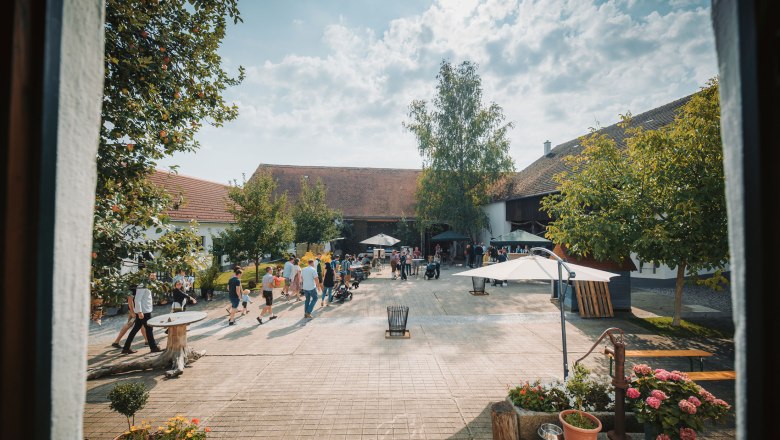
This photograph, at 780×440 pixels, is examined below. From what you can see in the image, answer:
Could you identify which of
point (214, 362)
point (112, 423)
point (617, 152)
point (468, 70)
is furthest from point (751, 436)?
point (468, 70)

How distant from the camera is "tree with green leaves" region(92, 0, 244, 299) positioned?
416 cm

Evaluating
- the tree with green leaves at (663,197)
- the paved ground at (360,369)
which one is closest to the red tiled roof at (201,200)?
the paved ground at (360,369)

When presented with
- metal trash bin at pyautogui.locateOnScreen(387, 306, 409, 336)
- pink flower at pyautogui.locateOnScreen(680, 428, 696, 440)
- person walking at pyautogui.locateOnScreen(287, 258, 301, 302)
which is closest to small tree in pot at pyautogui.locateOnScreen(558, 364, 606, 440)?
pink flower at pyautogui.locateOnScreen(680, 428, 696, 440)

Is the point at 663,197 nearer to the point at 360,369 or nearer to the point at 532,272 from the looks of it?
the point at 532,272

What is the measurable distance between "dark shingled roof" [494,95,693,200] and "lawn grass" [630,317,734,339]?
7.99m

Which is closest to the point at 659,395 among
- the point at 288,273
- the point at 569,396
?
the point at 569,396

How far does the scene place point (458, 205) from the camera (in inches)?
976

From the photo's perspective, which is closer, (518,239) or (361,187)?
(518,239)

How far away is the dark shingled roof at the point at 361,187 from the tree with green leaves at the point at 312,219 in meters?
5.84

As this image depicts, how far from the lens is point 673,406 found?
13.5 feet

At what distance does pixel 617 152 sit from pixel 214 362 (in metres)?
12.0

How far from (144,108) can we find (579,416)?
707cm

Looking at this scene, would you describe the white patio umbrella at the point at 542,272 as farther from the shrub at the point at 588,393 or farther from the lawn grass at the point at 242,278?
the lawn grass at the point at 242,278

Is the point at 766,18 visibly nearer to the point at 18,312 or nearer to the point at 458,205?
the point at 18,312
